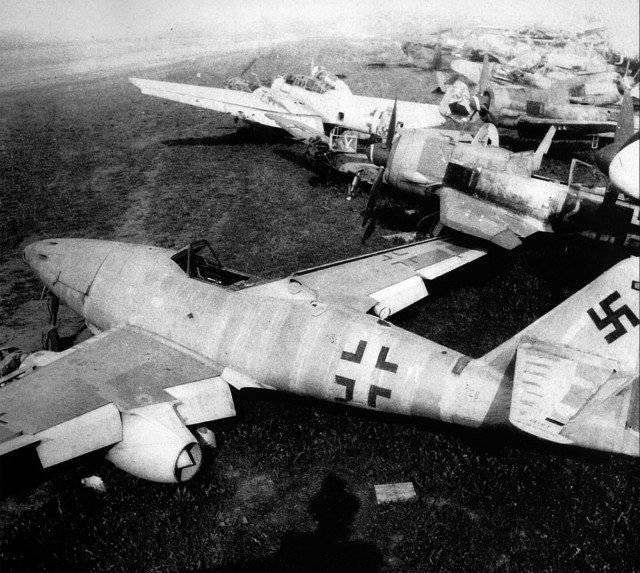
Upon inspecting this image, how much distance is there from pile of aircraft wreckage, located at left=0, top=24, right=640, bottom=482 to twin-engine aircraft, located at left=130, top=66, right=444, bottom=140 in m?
9.48

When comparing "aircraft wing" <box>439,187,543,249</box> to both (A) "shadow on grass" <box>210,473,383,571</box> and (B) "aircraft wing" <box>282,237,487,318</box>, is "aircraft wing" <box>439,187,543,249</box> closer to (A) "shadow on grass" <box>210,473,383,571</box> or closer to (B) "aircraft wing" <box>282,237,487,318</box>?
(B) "aircraft wing" <box>282,237,487,318</box>

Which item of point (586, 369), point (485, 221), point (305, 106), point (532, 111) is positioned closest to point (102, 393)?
point (586, 369)

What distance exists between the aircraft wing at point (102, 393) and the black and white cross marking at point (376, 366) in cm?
171

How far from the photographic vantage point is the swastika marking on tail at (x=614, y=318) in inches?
195

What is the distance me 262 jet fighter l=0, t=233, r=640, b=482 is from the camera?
497 cm

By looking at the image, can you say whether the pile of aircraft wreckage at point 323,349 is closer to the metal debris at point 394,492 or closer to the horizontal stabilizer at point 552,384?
the horizontal stabilizer at point 552,384

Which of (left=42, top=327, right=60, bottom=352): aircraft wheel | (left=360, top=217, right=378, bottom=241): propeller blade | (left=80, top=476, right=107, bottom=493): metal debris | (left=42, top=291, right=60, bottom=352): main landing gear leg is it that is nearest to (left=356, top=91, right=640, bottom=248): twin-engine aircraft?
(left=360, top=217, right=378, bottom=241): propeller blade

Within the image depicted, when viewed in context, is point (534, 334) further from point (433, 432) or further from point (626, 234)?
point (626, 234)

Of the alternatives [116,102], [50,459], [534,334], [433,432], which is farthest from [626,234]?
[116,102]

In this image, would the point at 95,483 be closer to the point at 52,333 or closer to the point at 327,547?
the point at 327,547

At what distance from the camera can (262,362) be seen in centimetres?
655

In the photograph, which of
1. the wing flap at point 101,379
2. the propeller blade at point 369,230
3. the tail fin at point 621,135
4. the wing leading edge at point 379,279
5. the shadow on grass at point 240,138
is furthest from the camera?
the shadow on grass at point 240,138

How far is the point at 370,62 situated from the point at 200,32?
54974 mm

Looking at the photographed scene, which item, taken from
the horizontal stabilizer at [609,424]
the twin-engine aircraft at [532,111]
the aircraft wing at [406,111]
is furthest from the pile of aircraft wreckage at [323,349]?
the aircraft wing at [406,111]
